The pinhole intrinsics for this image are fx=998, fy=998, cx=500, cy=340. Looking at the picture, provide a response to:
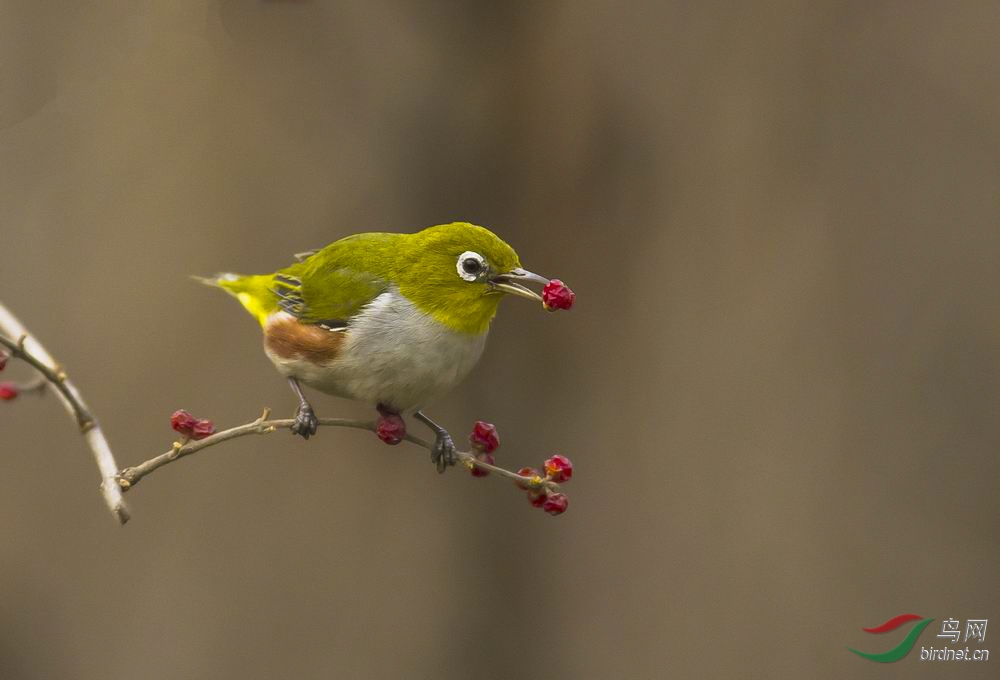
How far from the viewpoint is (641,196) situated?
463 cm

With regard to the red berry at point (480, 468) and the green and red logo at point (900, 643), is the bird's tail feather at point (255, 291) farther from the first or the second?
the green and red logo at point (900, 643)

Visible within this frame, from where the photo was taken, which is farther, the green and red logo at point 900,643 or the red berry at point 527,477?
the green and red logo at point 900,643

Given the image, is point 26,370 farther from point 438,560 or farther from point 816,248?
point 816,248

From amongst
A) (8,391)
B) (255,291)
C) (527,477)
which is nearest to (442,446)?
(527,477)

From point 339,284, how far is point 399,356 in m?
0.33

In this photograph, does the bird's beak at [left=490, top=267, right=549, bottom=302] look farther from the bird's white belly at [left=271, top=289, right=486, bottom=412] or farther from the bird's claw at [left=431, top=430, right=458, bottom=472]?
the bird's claw at [left=431, top=430, right=458, bottom=472]

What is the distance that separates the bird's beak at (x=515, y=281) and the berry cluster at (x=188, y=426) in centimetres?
76

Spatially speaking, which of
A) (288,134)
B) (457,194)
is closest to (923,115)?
(457,194)

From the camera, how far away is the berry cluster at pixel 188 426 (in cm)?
225

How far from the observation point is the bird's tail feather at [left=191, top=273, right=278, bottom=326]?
3.04 metres

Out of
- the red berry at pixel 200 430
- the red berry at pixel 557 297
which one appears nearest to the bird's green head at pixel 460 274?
the red berry at pixel 557 297

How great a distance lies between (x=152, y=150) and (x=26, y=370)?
1.16 metres

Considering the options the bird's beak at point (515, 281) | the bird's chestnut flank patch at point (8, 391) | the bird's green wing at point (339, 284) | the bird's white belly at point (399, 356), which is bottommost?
Answer: the bird's chestnut flank patch at point (8, 391)

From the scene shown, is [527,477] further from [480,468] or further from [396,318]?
[396,318]
